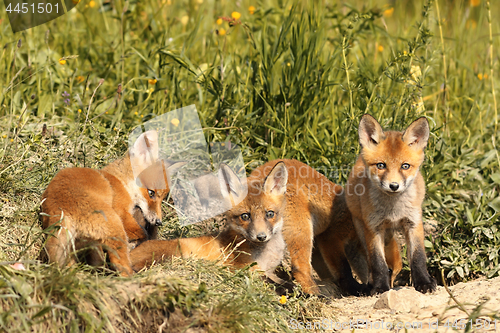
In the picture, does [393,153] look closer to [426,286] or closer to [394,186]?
[394,186]

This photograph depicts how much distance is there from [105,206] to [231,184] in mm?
1093

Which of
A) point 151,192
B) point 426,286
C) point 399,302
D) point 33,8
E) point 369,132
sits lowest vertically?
point 426,286

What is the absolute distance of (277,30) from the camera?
5324mm

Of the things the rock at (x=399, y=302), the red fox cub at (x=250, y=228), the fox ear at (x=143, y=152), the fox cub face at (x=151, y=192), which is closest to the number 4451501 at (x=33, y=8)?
the fox ear at (x=143, y=152)

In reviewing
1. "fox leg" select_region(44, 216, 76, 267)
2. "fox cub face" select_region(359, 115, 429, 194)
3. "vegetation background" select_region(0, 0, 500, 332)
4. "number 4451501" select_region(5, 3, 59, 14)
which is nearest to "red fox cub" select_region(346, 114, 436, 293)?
"fox cub face" select_region(359, 115, 429, 194)

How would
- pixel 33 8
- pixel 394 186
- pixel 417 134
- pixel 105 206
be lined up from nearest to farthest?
pixel 105 206 < pixel 394 186 < pixel 417 134 < pixel 33 8

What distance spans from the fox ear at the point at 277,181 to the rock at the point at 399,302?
1124mm

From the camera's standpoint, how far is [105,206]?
3.10m

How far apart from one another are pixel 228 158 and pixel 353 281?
1.61 metres

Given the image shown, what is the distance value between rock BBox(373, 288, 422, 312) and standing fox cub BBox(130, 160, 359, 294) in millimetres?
572

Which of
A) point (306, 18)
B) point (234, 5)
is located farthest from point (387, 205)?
point (234, 5)

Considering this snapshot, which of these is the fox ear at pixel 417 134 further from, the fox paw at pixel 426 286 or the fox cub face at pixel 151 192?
the fox cub face at pixel 151 192

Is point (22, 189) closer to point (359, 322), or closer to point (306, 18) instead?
point (359, 322)

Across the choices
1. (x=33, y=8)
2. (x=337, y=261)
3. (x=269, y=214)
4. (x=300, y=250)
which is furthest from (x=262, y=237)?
(x=33, y=8)
